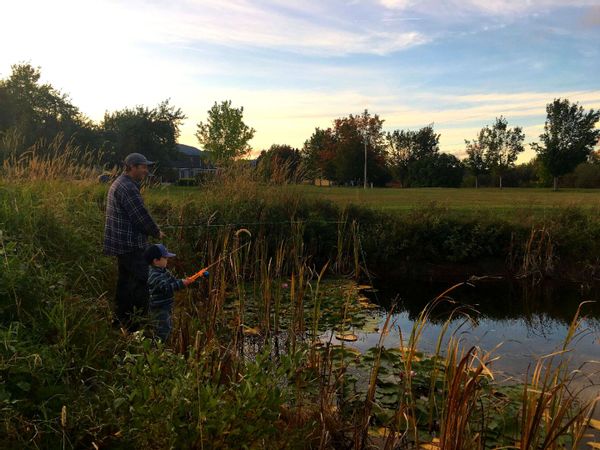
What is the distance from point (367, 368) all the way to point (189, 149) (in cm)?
9778

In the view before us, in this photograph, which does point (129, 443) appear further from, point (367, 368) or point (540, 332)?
point (540, 332)

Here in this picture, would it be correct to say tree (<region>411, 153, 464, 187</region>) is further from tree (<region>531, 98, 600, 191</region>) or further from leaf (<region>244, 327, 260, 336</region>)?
leaf (<region>244, 327, 260, 336</region>)

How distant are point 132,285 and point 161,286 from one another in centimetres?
44

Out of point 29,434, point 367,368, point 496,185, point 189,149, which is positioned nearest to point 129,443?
point 29,434

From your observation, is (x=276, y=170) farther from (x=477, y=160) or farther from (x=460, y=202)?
(x=477, y=160)

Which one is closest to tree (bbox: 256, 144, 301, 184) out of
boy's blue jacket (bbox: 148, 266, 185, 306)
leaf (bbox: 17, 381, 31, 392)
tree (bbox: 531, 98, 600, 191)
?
boy's blue jacket (bbox: 148, 266, 185, 306)

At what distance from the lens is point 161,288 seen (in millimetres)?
4812

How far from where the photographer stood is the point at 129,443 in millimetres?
2701

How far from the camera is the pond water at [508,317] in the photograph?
6.16m

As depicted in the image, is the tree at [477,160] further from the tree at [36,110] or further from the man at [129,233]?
the man at [129,233]

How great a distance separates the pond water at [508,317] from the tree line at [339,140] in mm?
17007

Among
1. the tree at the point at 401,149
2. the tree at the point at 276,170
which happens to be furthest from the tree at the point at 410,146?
the tree at the point at 276,170

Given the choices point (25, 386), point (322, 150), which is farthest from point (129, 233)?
point (322, 150)

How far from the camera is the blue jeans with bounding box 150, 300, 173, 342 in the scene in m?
4.91
